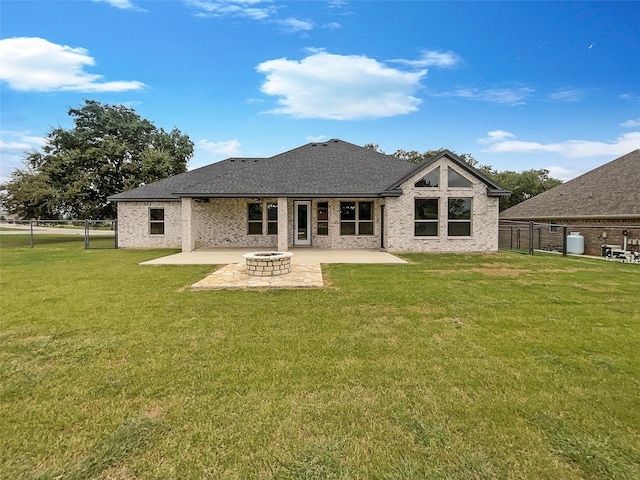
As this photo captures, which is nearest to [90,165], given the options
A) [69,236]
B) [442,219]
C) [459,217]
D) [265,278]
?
[69,236]

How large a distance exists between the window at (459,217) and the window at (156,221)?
1529 centimetres

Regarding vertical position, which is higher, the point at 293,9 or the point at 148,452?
the point at 293,9

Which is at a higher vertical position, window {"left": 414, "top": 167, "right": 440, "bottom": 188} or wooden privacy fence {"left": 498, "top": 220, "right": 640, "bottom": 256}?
window {"left": 414, "top": 167, "right": 440, "bottom": 188}

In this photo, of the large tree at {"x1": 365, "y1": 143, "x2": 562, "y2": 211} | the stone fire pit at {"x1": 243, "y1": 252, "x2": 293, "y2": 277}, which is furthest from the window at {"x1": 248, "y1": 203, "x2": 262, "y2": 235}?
the large tree at {"x1": 365, "y1": 143, "x2": 562, "y2": 211}

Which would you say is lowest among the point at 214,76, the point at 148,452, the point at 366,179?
the point at 148,452

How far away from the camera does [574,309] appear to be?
19.8 feet

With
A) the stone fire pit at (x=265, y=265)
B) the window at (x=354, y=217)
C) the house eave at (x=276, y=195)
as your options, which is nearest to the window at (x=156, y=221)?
the house eave at (x=276, y=195)

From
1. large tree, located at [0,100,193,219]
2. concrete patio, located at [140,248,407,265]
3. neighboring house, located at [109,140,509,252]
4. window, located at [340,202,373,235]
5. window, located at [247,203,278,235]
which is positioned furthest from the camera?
large tree, located at [0,100,193,219]

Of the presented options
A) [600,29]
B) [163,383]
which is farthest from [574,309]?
[600,29]

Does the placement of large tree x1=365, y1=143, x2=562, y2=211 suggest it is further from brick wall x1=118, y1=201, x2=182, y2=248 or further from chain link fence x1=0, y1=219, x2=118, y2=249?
chain link fence x1=0, y1=219, x2=118, y2=249

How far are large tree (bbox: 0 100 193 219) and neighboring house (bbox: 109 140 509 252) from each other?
9.12 metres

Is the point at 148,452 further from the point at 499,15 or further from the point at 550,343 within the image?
the point at 499,15

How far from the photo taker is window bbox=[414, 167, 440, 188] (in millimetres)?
14828

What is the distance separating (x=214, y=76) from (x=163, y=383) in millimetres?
20118
